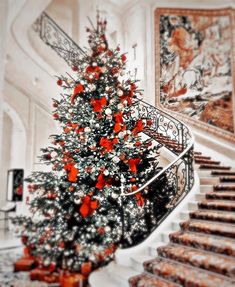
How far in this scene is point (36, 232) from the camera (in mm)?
2865

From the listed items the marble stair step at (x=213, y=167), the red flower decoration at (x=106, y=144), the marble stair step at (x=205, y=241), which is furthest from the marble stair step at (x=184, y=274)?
the marble stair step at (x=213, y=167)

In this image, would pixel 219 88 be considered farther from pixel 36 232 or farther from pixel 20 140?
pixel 36 232

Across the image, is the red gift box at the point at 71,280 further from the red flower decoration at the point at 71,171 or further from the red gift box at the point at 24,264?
the red flower decoration at the point at 71,171

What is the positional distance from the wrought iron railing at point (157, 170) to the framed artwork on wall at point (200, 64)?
1.25 m

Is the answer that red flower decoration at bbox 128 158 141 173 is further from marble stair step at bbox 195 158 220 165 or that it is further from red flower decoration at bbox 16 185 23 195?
marble stair step at bbox 195 158 220 165

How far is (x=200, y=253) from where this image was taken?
343cm

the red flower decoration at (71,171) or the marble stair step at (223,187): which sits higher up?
the red flower decoration at (71,171)

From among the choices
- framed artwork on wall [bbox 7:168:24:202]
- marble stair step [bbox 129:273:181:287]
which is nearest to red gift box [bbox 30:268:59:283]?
framed artwork on wall [bbox 7:168:24:202]

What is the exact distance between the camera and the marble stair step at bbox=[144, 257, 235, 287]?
9.37 feet

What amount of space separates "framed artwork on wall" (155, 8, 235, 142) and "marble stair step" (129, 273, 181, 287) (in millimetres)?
4311

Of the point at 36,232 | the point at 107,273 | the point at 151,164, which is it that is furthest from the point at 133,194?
the point at 36,232

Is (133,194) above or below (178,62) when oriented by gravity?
below

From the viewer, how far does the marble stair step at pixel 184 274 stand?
2.86 m

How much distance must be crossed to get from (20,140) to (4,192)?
1.01 meters
